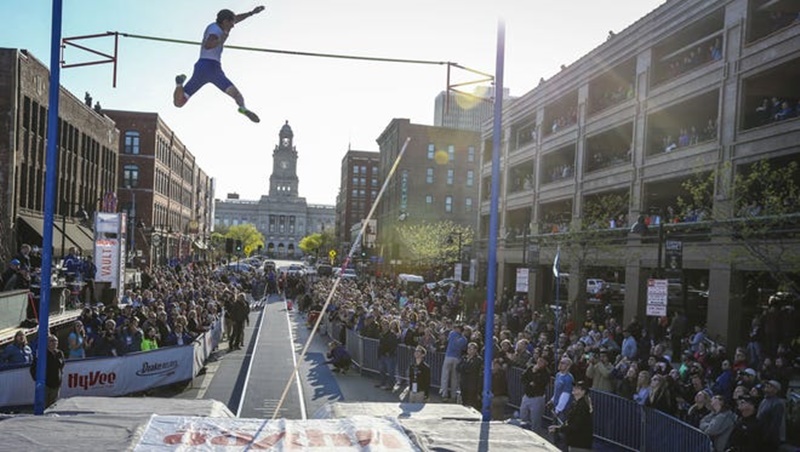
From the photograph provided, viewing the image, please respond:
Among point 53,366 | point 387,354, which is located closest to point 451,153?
point 387,354

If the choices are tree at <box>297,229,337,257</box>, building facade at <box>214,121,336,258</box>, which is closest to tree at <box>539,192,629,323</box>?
tree at <box>297,229,337,257</box>

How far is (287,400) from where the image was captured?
16.6 m

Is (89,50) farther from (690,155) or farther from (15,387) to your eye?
(690,155)

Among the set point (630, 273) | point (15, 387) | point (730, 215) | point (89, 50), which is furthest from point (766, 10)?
point (15, 387)

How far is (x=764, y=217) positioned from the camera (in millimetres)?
20078

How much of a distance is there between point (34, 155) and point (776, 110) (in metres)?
33.3

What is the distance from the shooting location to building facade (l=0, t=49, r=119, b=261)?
2973 cm

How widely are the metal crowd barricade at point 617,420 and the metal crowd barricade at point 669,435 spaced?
245 mm

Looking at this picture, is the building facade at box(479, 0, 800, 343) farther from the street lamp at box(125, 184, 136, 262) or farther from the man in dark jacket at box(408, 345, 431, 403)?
the street lamp at box(125, 184, 136, 262)

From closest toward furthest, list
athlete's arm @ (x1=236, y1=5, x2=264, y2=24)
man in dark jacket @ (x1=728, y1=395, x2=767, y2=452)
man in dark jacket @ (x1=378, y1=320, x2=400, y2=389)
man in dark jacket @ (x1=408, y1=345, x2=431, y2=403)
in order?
athlete's arm @ (x1=236, y1=5, x2=264, y2=24) < man in dark jacket @ (x1=728, y1=395, x2=767, y2=452) < man in dark jacket @ (x1=408, y1=345, x2=431, y2=403) < man in dark jacket @ (x1=378, y1=320, x2=400, y2=389)

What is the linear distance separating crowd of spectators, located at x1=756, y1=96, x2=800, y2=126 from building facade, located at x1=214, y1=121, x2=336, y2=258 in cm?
16596

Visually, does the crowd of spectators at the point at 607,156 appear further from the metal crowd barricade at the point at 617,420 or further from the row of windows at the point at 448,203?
the row of windows at the point at 448,203

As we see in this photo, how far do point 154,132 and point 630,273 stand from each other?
49992mm

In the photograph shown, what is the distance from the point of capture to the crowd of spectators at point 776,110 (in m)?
22.7
